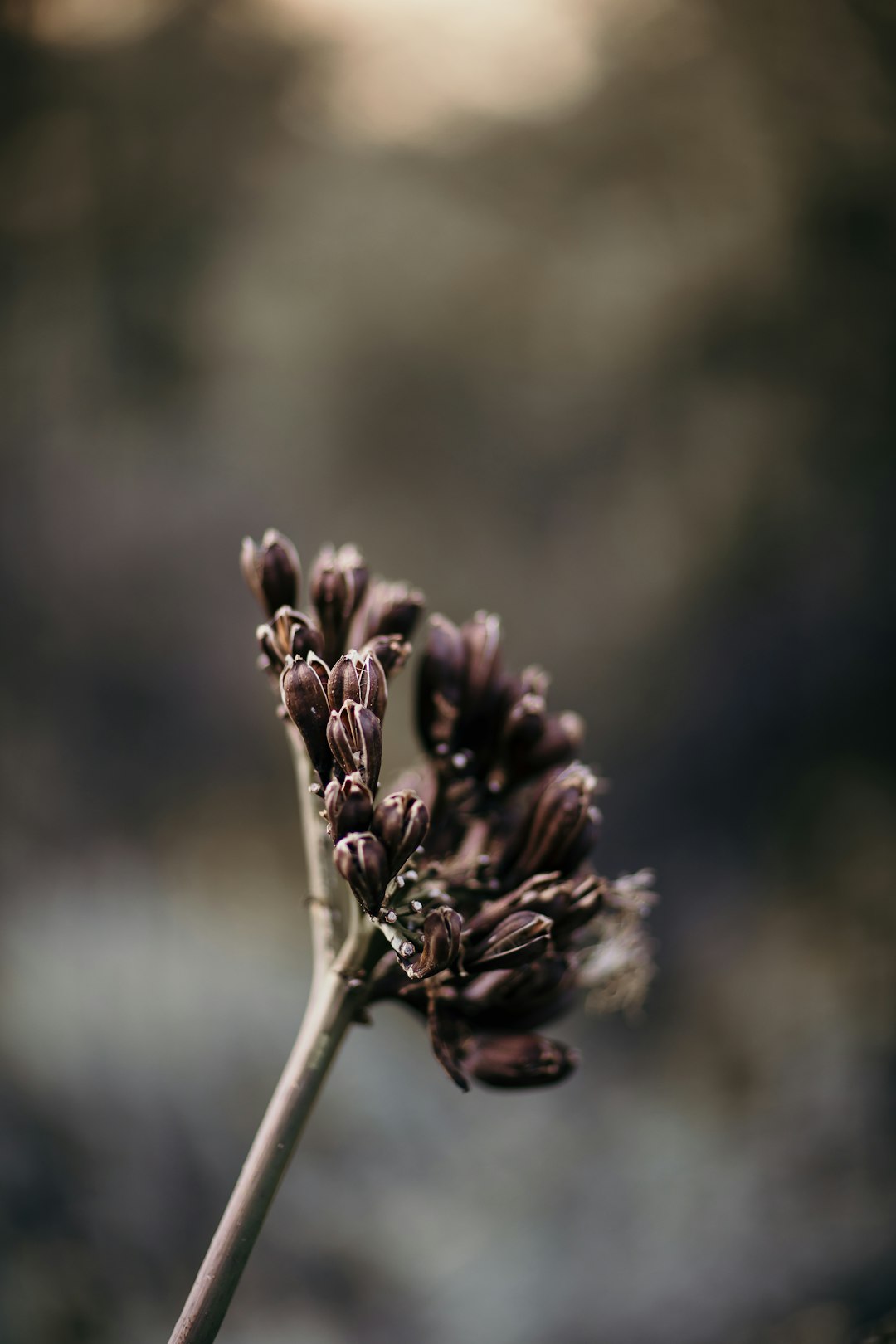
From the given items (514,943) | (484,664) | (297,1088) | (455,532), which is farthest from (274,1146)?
(455,532)

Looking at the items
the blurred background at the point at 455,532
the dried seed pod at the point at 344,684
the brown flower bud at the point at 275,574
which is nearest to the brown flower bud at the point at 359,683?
the dried seed pod at the point at 344,684

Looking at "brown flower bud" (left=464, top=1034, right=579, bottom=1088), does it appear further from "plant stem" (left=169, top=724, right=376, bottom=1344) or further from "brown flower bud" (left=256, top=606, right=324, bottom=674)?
"brown flower bud" (left=256, top=606, right=324, bottom=674)

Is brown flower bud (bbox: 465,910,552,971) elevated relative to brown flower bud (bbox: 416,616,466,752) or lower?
lower

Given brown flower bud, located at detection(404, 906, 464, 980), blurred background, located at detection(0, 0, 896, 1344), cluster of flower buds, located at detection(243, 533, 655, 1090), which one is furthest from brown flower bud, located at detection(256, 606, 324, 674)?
blurred background, located at detection(0, 0, 896, 1344)

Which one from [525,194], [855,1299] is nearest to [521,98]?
[525,194]

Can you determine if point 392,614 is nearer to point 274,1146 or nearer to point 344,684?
point 344,684

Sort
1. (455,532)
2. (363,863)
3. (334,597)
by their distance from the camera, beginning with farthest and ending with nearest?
(455,532), (334,597), (363,863)

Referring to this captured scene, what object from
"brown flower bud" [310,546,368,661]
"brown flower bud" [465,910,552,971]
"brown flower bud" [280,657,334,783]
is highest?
"brown flower bud" [310,546,368,661]
